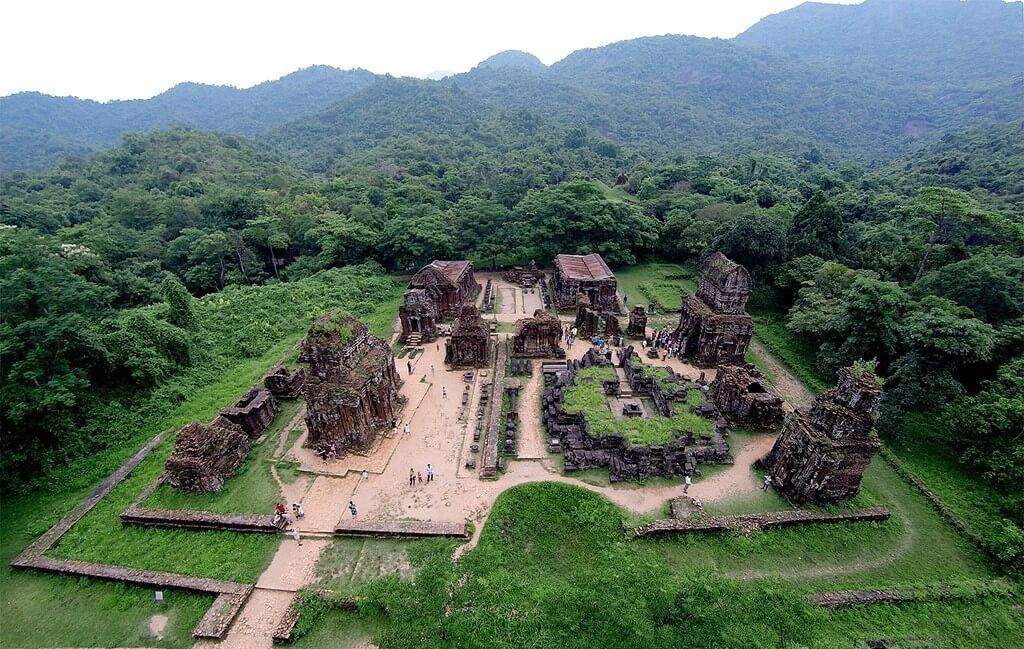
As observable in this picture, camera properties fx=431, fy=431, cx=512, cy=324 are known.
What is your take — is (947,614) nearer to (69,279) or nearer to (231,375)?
(231,375)

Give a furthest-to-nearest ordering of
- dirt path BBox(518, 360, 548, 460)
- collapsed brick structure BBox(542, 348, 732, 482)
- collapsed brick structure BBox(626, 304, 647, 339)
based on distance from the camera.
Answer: collapsed brick structure BBox(626, 304, 647, 339)
dirt path BBox(518, 360, 548, 460)
collapsed brick structure BBox(542, 348, 732, 482)

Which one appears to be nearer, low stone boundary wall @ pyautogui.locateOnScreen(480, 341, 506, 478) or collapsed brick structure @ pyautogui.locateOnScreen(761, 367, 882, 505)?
collapsed brick structure @ pyautogui.locateOnScreen(761, 367, 882, 505)

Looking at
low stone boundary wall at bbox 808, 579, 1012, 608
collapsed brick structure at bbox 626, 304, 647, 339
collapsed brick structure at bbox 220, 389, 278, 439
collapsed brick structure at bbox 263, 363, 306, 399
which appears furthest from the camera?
collapsed brick structure at bbox 626, 304, 647, 339

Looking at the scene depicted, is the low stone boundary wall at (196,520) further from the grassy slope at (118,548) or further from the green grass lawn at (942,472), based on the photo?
the green grass lawn at (942,472)

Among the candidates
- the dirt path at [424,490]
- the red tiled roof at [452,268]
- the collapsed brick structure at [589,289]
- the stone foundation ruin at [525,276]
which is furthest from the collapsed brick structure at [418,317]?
the stone foundation ruin at [525,276]

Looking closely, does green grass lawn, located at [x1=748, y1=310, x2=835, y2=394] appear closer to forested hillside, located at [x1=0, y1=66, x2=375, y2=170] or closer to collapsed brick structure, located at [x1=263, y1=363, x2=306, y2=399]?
collapsed brick structure, located at [x1=263, y1=363, x2=306, y2=399]

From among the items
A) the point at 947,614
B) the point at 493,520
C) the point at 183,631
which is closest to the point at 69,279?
the point at 183,631

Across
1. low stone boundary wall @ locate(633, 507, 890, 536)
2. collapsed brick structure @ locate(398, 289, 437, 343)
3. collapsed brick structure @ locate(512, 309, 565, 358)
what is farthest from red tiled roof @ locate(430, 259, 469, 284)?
low stone boundary wall @ locate(633, 507, 890, 536)
